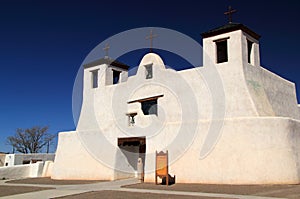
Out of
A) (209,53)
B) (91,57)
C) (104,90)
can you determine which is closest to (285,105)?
(209,53)

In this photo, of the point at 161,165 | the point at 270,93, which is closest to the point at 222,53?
the point at 270,93

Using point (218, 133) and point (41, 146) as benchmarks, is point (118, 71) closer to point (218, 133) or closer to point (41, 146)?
point (218, 133)

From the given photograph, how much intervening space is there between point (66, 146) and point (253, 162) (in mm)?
13848

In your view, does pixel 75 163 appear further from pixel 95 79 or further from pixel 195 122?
pixel 195 122

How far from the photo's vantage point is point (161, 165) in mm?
17047

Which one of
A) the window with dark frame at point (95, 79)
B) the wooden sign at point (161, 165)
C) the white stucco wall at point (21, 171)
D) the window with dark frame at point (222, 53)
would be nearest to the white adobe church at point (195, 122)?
the window with dark frame at point (222, 53)

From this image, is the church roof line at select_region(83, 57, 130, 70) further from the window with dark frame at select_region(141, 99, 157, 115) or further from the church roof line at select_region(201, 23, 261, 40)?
the church roof line at select_region(201, 23, 261, 40)

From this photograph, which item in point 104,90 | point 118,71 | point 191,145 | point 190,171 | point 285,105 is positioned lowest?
point 190,171

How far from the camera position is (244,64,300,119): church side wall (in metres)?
18.3

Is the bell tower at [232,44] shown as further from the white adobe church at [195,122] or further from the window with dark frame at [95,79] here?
the window with dark frame at [95,79]

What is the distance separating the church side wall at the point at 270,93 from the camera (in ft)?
59.9

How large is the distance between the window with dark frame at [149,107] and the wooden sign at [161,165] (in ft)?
14.7

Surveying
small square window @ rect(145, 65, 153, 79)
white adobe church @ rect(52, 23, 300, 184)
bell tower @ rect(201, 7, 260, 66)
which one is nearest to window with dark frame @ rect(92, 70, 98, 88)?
white adobe church @ rect(52, 23, 300, 184)

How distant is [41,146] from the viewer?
5844 centimetres
